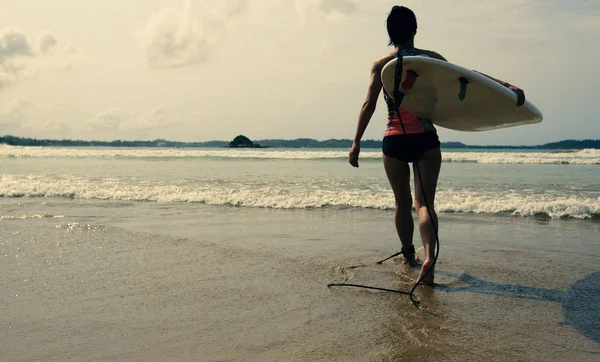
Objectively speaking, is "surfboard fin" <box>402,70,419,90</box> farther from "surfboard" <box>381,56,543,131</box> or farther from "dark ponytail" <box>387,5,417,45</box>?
"dark ponytail" <box>387,5,417,45</box>

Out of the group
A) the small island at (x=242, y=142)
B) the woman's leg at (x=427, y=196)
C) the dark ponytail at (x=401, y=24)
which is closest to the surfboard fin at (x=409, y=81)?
the dark ponytail at (x=401, y=24)

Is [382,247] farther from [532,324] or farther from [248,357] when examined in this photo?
[248,357]

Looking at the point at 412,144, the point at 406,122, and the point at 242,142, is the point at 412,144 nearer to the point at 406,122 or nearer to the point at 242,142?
the point at 406,122

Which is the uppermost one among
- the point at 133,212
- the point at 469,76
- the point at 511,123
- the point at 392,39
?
the point at 392,39

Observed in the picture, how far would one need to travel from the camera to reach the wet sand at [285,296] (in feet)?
7.70

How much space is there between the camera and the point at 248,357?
2.23m

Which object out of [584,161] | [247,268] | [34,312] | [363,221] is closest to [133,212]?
[363,221]

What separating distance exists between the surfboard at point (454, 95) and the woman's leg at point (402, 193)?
0.43 metres

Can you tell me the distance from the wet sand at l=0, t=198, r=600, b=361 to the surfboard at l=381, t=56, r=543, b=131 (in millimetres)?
1248

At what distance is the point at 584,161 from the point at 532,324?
94.5ft

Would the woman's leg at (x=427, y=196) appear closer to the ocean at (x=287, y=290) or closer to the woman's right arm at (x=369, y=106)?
the ocean at (x=287, y=290)

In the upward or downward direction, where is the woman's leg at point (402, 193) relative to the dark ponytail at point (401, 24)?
downward

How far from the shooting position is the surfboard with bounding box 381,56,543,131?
3.41m

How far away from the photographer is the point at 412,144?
3.59 meters
